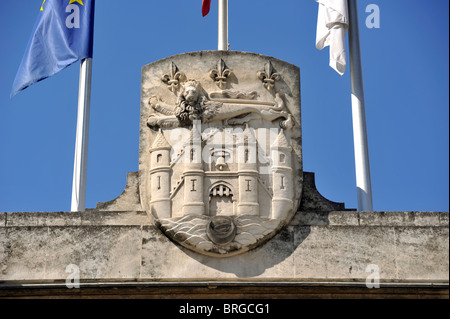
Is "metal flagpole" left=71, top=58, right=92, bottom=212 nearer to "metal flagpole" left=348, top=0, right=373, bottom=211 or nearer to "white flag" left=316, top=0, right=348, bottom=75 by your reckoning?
"white flag" left=316, top=0, right=348, bottom=75

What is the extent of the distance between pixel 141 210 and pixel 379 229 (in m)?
3.98

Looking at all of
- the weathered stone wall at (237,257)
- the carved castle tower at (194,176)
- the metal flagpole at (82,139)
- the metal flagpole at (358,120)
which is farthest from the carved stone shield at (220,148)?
the metal flagpole at (82,139)

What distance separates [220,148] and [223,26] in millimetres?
3822

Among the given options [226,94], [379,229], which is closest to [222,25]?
[226,94]

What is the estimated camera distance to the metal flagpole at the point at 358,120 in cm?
1502

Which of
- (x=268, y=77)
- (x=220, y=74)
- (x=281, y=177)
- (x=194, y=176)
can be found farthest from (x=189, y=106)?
(x=281, y=177)

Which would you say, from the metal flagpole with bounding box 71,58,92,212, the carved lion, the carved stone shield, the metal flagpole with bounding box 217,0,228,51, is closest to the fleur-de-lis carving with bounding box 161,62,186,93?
the carved stone shield

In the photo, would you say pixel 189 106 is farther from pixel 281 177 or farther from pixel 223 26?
pixel 223 26

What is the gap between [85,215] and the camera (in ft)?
46.2

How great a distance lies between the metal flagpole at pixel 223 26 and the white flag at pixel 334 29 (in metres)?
1.85

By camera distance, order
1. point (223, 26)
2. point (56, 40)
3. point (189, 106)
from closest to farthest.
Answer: point (189, 106), point (223, 26), point (56, 40)

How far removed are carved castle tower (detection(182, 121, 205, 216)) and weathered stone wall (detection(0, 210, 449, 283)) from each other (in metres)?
0.68

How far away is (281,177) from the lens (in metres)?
14.1

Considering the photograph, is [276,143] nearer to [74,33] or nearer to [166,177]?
[166,177]
